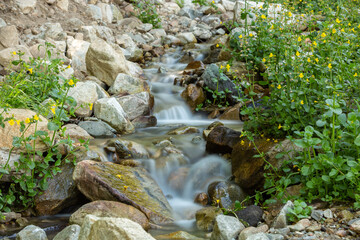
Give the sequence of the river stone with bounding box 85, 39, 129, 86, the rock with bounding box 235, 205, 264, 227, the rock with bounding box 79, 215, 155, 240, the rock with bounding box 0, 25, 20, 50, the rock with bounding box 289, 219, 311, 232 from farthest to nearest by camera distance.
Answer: the river stone with bounding box 85, 39, 129, 86 < the rock with bounding box 0, 25, 20, 50 < the rock with bounding box 235, 205, 264, 227 < the rock with bounding box 289, 219, 311, 232 < the rock with bounding box 79, 215, 155, 240

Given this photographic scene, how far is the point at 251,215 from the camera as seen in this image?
11.4 feet

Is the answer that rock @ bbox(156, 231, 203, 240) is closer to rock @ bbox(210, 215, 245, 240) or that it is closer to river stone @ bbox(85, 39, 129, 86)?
rock @ bbox(210, 215, 245, 240)

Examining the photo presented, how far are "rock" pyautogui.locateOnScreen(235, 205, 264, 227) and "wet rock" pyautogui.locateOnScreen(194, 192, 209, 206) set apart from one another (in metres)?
0.91

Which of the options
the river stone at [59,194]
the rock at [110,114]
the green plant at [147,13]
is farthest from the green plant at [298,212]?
the green plant at [147,13]

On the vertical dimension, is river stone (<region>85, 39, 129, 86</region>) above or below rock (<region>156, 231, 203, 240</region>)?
above

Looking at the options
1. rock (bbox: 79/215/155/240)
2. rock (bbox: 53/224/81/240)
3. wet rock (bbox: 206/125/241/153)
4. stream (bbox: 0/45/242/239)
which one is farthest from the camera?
wet rock (bbox: 206/125/241/153)

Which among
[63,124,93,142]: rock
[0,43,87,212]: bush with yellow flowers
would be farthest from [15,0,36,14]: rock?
[0,43,87,212]: bush with yellow flowers

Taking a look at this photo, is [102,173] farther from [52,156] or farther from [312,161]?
[312,161]

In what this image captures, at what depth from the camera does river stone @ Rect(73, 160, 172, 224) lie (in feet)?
13.1

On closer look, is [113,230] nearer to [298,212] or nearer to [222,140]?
[298,212]

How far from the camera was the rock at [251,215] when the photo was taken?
3408 millimetres

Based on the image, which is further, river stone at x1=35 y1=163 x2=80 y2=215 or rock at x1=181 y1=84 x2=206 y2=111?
rock at x1=181 y1=84 x2=206 y2=111

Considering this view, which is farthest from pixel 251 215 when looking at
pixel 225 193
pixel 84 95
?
pixel 84 95

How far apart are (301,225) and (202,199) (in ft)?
6.01
